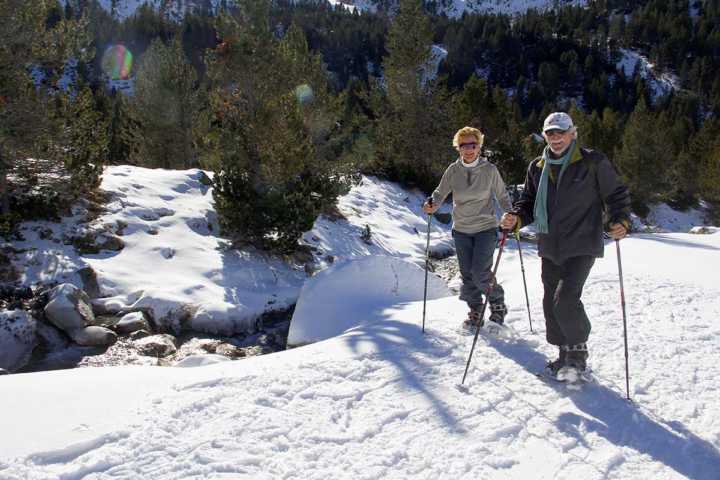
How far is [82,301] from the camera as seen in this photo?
8.27m

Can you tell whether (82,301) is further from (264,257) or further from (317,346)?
(317,346)

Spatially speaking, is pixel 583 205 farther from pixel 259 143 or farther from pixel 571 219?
pixel 259 143

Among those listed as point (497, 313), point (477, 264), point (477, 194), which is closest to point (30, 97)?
point (477, 194)

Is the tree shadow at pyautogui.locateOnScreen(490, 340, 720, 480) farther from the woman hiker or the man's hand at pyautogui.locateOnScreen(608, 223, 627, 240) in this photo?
the woman hiker

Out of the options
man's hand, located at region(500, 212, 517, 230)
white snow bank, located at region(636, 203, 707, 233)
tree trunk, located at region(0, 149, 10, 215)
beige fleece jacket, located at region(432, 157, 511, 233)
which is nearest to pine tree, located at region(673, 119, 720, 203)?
white snow bank, located at region(636, 203, 707, 233)

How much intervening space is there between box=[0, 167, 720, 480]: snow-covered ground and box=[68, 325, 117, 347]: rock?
389 cm

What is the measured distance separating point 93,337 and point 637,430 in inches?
295

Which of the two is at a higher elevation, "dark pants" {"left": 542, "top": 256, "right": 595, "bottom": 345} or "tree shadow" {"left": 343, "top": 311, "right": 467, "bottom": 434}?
"dark pants" {"left": 542, "top": 256, "right": 595, "bottom": 345}

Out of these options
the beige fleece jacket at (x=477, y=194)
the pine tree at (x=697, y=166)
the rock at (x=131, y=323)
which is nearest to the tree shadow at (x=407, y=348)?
the beige fleece jacket at (x=477, y=194)

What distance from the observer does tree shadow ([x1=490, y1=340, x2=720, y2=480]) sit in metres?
2.94

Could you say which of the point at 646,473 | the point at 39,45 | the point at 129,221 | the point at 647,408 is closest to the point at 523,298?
the point at 647,408

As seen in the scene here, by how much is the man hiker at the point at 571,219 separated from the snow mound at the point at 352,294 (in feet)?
9.57

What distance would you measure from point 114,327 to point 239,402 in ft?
18.4

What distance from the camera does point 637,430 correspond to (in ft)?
10.8
